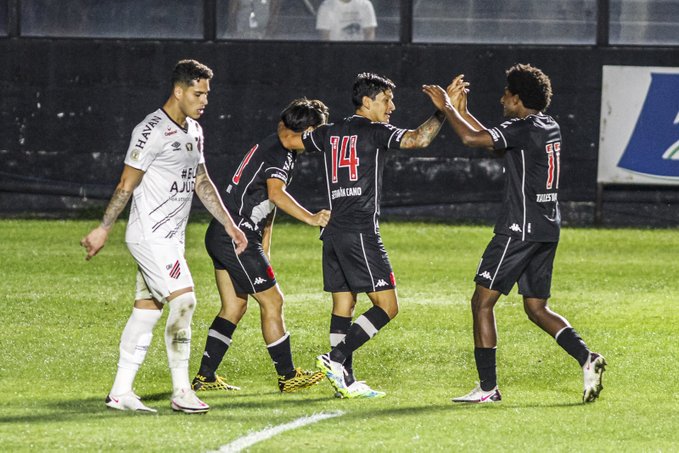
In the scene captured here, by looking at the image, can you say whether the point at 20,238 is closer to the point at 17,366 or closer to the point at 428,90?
the point at 17,366

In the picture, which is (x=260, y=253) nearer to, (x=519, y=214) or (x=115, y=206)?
(x=115, y=206)

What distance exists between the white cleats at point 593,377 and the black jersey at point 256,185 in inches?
88.4

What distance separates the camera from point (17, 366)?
9.32m

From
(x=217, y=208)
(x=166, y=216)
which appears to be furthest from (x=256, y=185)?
(x=166, y=216)

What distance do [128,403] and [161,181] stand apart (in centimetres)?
129

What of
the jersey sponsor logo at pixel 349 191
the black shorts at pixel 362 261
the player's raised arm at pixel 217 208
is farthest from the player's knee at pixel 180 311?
the jersey sponsor logo at pixel 349 191

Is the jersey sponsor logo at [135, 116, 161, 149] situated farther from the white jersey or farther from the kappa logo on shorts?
the kappa logo on shorts

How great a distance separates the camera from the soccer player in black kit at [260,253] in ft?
28.5

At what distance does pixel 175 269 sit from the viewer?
7703 millimetres

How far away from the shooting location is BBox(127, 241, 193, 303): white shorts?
7688mm

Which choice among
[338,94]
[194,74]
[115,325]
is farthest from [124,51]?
[194,74]

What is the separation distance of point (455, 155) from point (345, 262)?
11.9m

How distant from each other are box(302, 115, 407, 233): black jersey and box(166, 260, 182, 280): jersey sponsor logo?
3.91ft

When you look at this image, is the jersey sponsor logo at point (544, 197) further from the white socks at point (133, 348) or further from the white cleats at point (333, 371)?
the white socks at point (133, 348)
